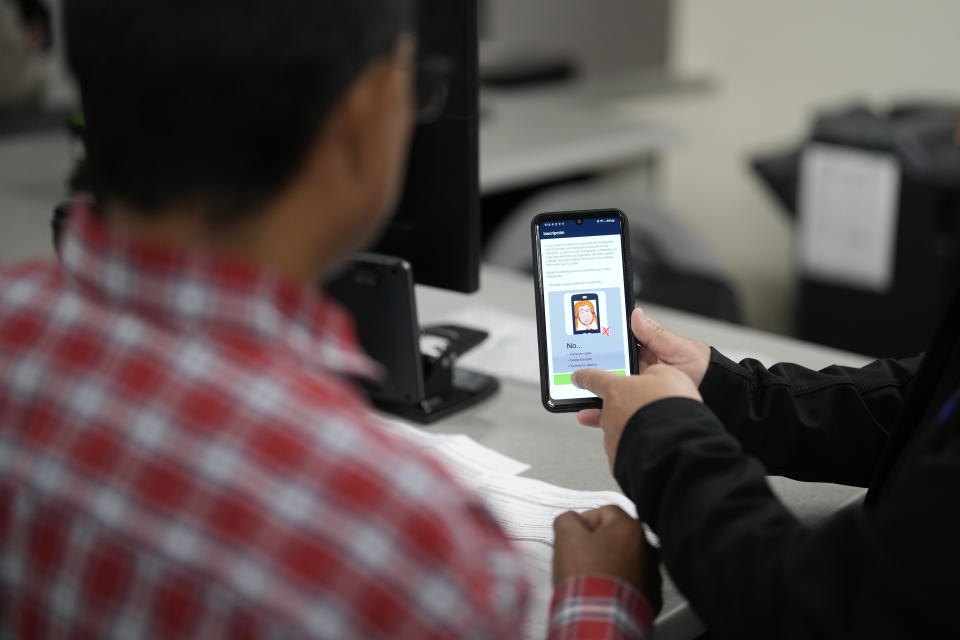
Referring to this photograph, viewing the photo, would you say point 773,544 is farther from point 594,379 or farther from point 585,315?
point 585,315

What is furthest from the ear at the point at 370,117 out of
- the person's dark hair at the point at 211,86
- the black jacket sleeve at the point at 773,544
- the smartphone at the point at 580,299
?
the smartphone at the point at 580,299

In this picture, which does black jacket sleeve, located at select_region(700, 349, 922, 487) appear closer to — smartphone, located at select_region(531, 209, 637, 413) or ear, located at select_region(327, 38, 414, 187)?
smartphone, located at select_region(531, 209, 637, 413)

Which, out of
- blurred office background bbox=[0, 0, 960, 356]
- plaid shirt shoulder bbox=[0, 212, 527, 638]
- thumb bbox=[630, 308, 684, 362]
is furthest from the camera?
blurred office background bbox=[0, 0, 960, 356]

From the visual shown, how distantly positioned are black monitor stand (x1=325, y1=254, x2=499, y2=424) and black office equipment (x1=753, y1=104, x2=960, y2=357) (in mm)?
1298

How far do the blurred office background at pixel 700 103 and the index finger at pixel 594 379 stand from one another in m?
1.49

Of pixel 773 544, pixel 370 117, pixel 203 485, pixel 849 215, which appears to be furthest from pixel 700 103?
pixel 203 485

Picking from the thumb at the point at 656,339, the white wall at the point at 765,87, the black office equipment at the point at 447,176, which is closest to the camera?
the thumb at the point at 656,339

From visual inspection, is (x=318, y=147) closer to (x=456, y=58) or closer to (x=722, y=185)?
(x=456, y=58)

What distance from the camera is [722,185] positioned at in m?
3.35

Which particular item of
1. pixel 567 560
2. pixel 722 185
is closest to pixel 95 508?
pixel 567 560

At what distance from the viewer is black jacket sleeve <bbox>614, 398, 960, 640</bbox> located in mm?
637

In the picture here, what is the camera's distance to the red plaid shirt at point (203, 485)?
19.4 inches

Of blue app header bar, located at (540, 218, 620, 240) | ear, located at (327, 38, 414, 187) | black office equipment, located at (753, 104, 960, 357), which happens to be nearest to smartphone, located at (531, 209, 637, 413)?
blue app header bar, located at (540, 218, 620, 240)

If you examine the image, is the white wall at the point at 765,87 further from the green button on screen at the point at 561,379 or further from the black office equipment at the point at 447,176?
the green button on screen at the point at 561,379
